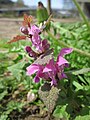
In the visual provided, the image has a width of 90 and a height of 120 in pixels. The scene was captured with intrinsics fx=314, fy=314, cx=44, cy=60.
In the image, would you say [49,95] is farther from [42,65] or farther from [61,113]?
[61,113]

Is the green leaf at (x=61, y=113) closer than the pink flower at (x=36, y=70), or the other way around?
the pink flower at (x=36, y=70)

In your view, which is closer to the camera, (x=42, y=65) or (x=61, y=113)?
(x=42, y=65)

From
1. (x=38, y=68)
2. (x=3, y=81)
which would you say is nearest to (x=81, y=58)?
(x=3, y=81)

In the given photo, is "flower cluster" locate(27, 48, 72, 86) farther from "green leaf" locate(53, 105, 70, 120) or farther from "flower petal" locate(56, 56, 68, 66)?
"green leaf" locate(53, 105, 70, 120)

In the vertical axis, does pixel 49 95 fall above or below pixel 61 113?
above

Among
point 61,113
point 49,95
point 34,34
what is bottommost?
point 61,113

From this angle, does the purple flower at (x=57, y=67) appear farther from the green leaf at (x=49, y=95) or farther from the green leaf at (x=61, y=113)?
the green leaf at (x=61, y=113)

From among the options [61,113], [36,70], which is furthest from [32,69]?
[61,113]

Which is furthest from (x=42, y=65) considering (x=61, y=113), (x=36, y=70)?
(x=61, y=113)

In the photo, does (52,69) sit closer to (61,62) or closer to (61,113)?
(61,62)

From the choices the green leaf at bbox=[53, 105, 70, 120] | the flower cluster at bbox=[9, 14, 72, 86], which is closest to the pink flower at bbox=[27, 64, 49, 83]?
the flower cluster at bbox=[9, 14, 72, 86]

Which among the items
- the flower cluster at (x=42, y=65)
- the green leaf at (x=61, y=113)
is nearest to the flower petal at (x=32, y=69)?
the flower cluster at (x=42, y=65)

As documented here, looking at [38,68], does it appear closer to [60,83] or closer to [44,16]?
[60,83]
